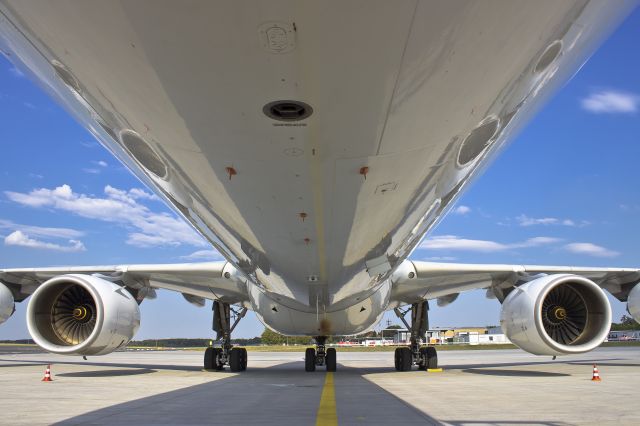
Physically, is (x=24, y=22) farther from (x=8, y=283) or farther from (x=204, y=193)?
(x=8, y=283)

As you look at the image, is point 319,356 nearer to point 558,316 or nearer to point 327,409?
point 558,316

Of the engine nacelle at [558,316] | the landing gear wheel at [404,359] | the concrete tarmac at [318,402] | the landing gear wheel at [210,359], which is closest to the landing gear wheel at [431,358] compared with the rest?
the landing gear wheel at [404,359]

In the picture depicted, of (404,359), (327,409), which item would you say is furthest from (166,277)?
(327,409)

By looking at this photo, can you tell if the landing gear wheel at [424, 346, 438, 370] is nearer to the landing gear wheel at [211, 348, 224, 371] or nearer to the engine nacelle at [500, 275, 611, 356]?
the engine nacelle at [500, 275, 611, 356]

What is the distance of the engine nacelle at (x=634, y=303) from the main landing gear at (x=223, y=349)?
9616 mm

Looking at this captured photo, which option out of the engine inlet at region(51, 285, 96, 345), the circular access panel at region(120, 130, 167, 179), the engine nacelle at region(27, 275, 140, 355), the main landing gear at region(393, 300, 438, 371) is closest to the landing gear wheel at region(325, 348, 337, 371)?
the main landing gear at region(393, 300, 438, 371)

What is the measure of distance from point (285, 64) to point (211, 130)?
940 mm

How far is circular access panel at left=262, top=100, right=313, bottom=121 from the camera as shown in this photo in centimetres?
306

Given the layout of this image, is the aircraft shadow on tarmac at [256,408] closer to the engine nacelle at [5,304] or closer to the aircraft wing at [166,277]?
the aircraft wing at [166,277]

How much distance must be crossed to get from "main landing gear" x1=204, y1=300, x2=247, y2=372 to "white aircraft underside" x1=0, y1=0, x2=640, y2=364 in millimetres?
9416

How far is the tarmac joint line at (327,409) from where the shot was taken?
17.9 feet

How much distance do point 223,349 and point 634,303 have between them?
33.7ft

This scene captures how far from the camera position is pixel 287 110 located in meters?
3.15

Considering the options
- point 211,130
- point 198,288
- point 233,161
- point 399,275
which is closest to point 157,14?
point 211,130
